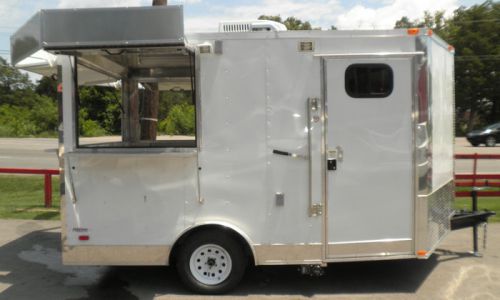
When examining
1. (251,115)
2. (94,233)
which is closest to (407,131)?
(251,115)

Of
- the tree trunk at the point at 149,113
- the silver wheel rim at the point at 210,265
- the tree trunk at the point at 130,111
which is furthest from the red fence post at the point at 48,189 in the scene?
the silver wheel rim at the point at 210,265

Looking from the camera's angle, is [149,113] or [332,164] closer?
[332,164]

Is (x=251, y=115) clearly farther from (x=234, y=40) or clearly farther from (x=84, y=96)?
(x=84, y=96)

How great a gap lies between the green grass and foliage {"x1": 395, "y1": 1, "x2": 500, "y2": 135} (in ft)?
111

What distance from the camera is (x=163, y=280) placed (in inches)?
225

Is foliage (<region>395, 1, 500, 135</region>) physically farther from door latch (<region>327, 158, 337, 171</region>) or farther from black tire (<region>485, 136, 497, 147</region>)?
door latch (<region>327, 158, 337, 171</region>)

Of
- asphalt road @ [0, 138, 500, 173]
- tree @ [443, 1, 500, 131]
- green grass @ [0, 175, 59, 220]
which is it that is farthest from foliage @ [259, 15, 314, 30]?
green grass @ [0, 175, 59, 220]

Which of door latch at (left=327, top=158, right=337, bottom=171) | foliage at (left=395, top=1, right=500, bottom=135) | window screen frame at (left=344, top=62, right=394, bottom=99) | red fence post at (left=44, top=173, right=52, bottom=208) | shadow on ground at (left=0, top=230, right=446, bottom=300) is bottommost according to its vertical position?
shadow on ground at (left=0, top=230, right=446, bottom=300)

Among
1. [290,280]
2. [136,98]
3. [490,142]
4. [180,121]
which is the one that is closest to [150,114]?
[136,98]

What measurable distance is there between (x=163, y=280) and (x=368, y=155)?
8.60 ft

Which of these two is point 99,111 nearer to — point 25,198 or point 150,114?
point 150,114

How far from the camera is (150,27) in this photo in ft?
14.4

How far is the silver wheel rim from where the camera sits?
5117mm

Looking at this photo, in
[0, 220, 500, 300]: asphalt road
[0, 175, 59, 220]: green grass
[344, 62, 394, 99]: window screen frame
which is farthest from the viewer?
[0, 175, 59, 220]: green grass
